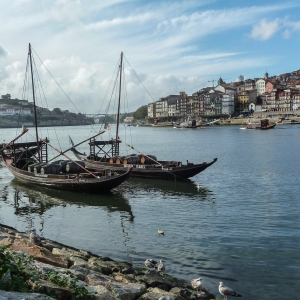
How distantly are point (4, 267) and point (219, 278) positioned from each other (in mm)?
7228

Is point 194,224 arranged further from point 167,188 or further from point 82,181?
point 167,188

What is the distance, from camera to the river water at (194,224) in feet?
44.4

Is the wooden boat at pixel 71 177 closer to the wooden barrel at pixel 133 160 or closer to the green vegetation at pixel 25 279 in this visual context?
the wooden barrel at pixel 133 160

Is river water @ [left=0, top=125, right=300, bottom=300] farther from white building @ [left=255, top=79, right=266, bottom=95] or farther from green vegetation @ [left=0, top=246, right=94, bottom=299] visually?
white building @ [left=255, top=79, right=266, bottom=95]

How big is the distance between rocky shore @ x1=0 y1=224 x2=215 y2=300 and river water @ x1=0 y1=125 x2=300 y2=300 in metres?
1.26

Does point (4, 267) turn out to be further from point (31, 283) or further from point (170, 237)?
point (170, 237)

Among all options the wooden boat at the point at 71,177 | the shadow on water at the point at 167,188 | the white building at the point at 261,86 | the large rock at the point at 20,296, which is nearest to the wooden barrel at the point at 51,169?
the wooden boat at the point at 71,177

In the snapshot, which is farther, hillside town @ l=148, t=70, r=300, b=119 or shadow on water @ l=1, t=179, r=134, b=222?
hillside town @ l=148, t=70, r=300, b=119

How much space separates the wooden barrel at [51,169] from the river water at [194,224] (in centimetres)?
168

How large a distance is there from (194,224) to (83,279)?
32.2 ft

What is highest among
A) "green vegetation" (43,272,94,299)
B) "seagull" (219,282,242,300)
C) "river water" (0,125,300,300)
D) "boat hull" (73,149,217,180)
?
"green vegetation" (43,272,94,299)

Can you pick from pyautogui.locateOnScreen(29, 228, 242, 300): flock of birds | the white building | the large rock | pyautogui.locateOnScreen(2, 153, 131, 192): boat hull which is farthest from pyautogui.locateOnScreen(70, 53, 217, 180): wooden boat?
the white building

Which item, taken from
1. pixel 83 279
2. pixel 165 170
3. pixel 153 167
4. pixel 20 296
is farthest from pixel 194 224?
pixel 153 167

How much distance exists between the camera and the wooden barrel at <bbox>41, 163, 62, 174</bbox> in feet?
Result: 99.7
